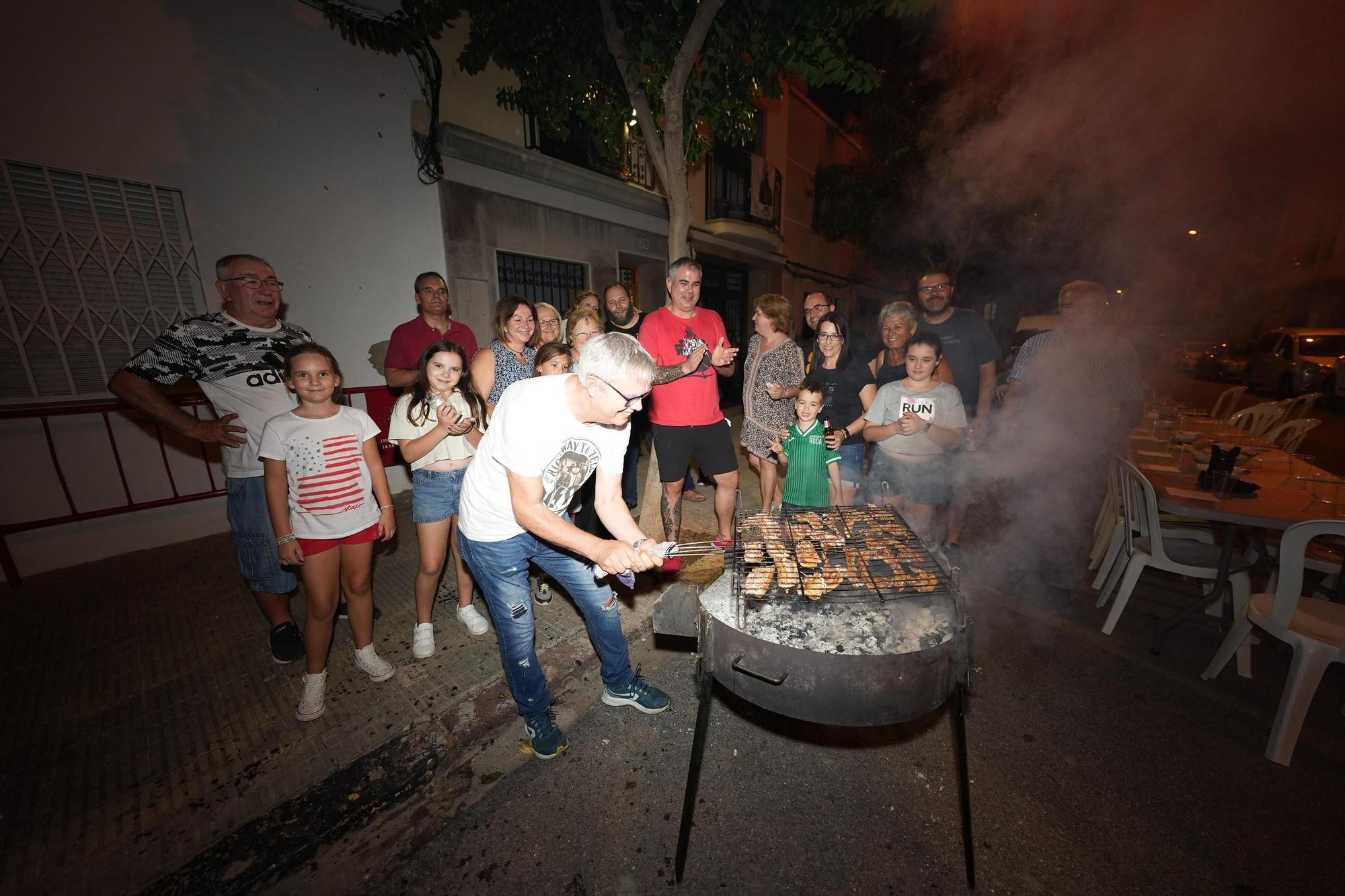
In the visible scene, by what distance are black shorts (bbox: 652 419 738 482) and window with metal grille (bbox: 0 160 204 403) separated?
4732 mm

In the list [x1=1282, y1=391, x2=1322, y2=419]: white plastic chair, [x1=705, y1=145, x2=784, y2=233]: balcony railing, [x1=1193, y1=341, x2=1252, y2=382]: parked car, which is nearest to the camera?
[x1=1282, y1=391, x2=1322, y2=419]: white plastic chair

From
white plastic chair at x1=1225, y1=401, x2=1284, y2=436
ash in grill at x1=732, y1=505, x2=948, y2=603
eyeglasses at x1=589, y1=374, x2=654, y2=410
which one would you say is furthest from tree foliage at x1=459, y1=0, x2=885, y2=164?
white plastic chair at x1=1225, y1=401, x2=1284, y2=436

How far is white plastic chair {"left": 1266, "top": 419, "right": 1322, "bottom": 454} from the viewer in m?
5.36

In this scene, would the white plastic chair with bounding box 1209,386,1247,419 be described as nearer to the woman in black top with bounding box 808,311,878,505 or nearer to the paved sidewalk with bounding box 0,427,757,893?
the woman in black top with bounding box 808,311,878,505

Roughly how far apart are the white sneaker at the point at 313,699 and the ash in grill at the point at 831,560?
2475mm

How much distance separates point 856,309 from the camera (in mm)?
22234

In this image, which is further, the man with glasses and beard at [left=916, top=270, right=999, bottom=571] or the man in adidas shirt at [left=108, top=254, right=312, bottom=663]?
the man with glasses and beard at [left=916, top=270, right=999, bottom=571]

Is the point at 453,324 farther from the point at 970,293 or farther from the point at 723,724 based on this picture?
the point at 970,293

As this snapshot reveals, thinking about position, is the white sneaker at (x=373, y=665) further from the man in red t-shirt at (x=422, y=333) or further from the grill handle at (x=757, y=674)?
the grill handle at (x=757, y=674)

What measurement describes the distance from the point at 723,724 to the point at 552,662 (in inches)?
47.4

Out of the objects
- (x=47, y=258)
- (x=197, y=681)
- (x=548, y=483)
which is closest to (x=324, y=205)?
(x=47, y=258)

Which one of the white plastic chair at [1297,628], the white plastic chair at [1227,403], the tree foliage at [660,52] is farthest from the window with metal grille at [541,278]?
the white plastic chair at [1227,403]

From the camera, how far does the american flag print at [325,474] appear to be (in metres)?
2.65

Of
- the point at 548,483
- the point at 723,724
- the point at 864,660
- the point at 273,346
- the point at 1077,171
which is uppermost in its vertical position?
the point at 1077,171
